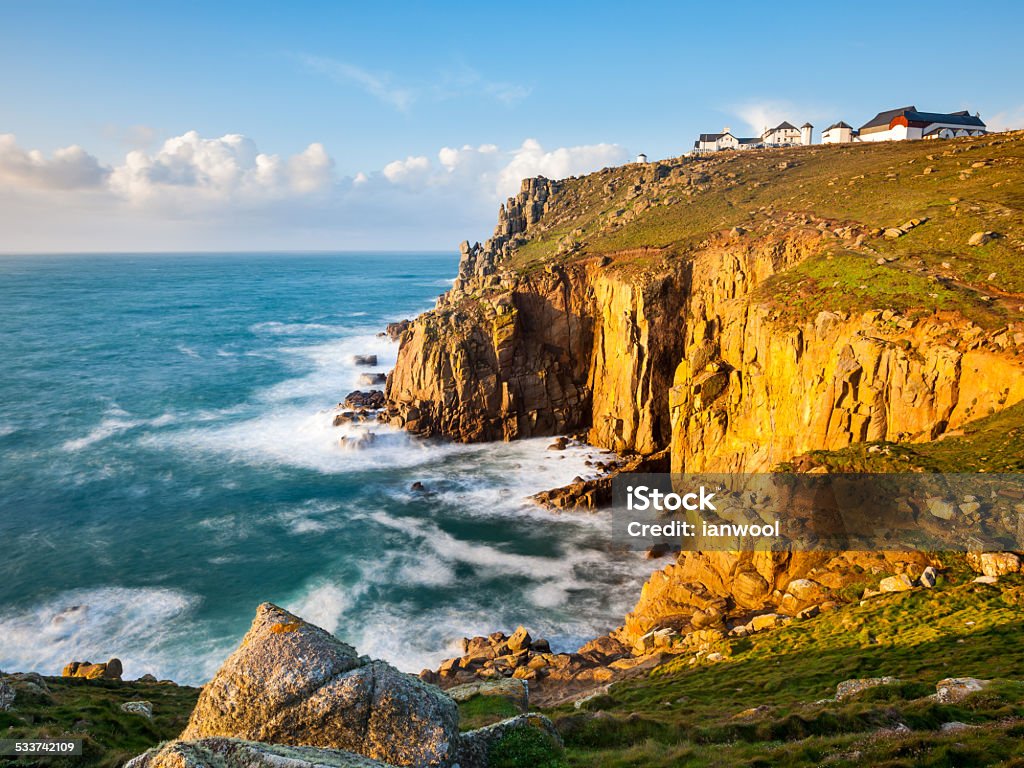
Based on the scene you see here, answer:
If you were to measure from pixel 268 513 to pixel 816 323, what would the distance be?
130 ft

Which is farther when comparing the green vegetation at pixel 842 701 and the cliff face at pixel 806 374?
the cliff face at pixel 806 374

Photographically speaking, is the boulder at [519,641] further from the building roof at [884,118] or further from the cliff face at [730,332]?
the building roof at [884,118]

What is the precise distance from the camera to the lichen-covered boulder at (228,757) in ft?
26.9

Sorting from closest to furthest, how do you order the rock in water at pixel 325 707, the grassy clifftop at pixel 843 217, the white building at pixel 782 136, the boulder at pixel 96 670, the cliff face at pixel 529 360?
the rock in water at pixel 325 707
the boulder at pixel 96 670
the grassy clifftop at pixel 843 217
the cliff face at pixel 529 360
the white building at pixel 782 136

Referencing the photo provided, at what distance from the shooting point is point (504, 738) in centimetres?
1197


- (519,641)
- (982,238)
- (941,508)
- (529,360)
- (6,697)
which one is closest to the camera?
(6,697)

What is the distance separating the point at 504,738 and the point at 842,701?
9.48 meters

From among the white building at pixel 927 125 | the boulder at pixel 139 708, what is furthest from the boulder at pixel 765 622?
the white building at pixel 927 125

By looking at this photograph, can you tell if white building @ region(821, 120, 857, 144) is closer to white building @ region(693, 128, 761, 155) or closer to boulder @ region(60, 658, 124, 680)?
white building @ region(693, 128, 761, 155)

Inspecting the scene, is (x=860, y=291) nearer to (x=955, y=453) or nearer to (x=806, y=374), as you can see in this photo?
(x=806, y=374)

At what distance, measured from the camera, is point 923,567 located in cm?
2102

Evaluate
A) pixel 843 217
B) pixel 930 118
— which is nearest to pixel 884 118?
pixel 930 118

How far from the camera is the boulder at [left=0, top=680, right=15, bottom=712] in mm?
16067

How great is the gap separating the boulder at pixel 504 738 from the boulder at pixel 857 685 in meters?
8.56
